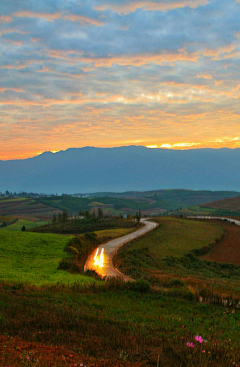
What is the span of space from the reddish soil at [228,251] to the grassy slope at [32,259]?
23.7 m

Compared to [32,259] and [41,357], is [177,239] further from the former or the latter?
[41,357]

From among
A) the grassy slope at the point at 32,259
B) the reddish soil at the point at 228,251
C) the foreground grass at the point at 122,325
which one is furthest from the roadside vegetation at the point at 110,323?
the reddish soil at the point at 228,251

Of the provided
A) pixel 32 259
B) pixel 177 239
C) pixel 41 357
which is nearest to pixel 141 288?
pixel 41 357

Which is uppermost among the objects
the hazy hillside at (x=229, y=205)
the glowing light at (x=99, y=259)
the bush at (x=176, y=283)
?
the bush at (x=176, y=283)

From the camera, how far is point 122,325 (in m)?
10.8

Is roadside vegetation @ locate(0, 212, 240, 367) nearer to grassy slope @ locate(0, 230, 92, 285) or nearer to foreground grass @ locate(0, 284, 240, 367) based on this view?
foreground grass @ locate(0, 284, 240, 367)

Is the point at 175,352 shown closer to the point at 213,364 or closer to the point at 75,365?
the point at 213,364

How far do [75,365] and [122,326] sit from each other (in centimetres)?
411

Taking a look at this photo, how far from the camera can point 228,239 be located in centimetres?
5969

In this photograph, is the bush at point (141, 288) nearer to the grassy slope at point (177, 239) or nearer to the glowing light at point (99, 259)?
the glowing light at point (99, 259)

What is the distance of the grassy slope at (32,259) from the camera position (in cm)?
2118

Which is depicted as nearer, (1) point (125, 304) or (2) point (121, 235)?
(1) point (125, 304)

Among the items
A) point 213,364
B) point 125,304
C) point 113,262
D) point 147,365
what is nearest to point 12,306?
point 125,304

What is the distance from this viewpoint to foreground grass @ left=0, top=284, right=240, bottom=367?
7623mm
